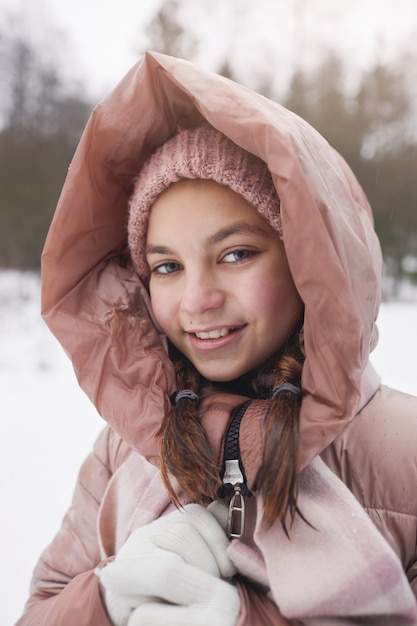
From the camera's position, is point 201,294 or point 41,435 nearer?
point 201,294

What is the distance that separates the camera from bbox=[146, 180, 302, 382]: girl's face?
2.77 feet

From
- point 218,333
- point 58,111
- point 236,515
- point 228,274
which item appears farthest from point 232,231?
point 58,111

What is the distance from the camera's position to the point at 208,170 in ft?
2.79

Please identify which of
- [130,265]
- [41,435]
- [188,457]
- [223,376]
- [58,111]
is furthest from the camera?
[58,111]

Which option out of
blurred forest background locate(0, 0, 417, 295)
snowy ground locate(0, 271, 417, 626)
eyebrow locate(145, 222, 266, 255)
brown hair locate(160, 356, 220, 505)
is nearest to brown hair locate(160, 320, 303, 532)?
brown hair locate(160, 356, 220, 505)

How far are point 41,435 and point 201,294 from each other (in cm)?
175

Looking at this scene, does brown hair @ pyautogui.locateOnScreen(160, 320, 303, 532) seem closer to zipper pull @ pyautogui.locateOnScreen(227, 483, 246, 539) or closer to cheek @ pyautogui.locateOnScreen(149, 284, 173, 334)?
zipper pull @ pyautogui.locateOnScreen(227, 483, 246, 539)

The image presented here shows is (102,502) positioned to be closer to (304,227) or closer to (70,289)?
(70,289)

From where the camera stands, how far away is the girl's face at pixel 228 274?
0.84m

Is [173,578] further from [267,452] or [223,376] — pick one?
[223,376]

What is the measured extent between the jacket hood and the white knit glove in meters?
0.17

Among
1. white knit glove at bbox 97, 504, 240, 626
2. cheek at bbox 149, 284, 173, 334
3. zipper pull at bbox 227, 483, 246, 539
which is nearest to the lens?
white knit glove at bbox 97, 504, 240, 626

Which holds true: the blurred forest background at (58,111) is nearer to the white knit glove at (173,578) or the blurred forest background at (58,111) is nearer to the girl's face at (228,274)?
the girl's face at (228,274)

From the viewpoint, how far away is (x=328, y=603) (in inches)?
26.4
